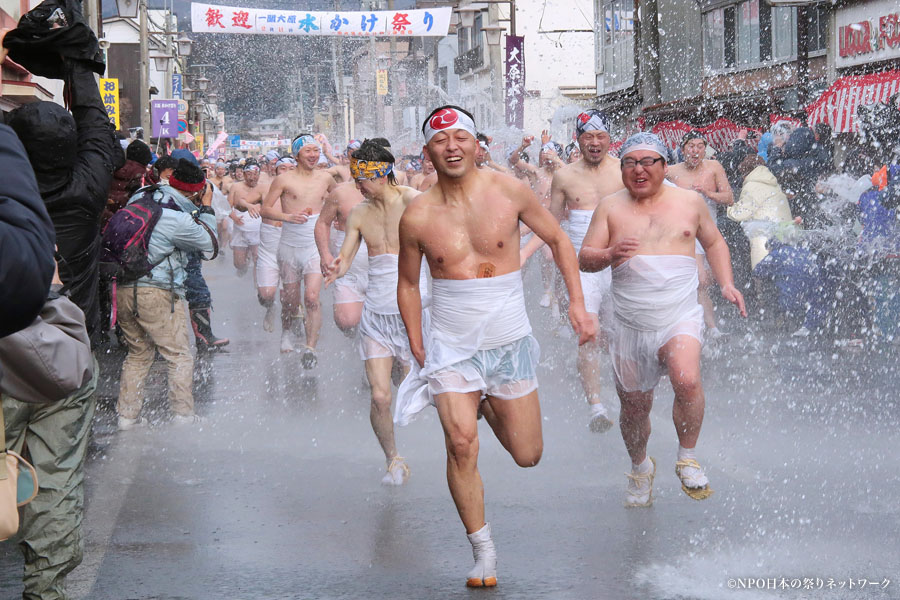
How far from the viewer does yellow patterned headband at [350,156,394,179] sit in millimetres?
7266

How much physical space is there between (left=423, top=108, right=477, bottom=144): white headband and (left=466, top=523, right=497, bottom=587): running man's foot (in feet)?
5.38

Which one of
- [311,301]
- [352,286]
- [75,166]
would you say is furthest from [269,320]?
[75,166]

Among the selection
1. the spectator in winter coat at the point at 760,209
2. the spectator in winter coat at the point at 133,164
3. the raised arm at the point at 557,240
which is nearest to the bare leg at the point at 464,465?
the raised arm at the point at 557,240

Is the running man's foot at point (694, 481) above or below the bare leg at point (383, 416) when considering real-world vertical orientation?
below

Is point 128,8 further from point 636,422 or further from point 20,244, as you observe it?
point 20,244

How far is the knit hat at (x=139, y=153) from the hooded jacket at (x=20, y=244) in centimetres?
585

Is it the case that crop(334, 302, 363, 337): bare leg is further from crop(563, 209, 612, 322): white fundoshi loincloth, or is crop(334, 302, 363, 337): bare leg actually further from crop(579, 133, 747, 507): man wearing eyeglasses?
crop(579, 133, 747, 507): man wearing eyeglasses

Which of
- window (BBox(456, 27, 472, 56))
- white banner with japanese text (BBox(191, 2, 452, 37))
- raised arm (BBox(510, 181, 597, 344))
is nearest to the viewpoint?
raised arm (BBox(510, 181, 597, 344))

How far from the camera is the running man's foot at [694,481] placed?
540cm

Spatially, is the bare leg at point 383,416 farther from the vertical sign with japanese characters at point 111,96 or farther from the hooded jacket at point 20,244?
the vertical sign with japanese characters at point 111,96

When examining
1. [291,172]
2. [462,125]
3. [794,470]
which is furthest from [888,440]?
[291,172]

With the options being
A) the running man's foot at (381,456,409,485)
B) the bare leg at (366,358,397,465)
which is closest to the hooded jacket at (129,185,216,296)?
the bare leg at (366,358,397,465)

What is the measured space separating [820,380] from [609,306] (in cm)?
265

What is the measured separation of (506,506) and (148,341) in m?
3.32
